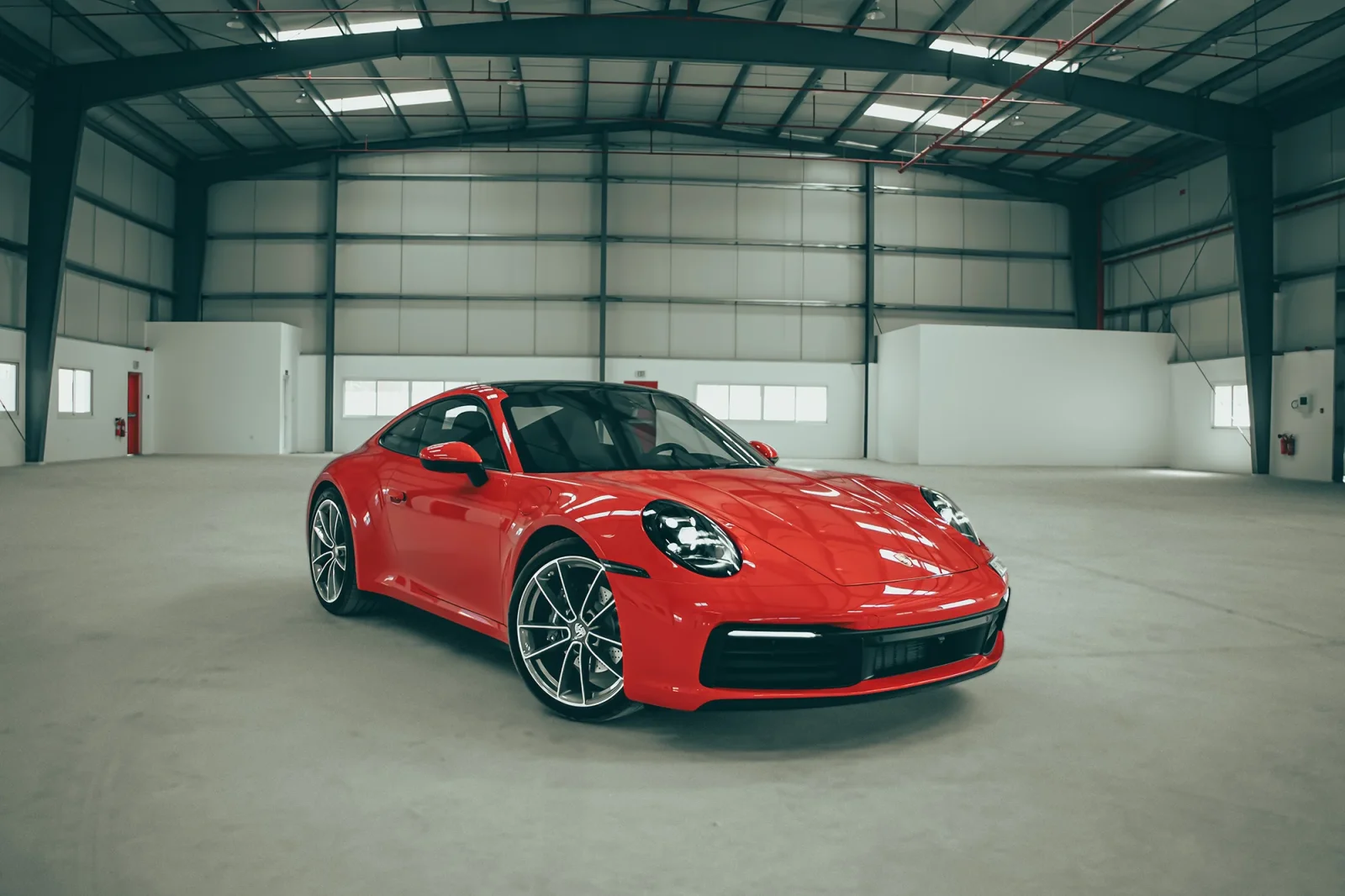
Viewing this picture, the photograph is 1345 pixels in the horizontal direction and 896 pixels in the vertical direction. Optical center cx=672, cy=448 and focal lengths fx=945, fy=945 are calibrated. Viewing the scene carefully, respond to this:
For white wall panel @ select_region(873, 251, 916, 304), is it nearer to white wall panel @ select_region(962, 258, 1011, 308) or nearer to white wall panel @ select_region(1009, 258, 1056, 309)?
white wall panel @ select_region(962, 258, 1011, 308)

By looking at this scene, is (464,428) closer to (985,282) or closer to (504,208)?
(504,208)

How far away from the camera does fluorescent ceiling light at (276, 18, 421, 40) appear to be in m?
17.2

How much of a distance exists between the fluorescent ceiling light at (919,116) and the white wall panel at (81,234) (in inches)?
703

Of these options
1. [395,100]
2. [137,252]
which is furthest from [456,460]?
[137,252]

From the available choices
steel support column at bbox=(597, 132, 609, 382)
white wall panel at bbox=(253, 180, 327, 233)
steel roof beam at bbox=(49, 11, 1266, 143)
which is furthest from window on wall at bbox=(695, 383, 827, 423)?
white wall panel at bbox=(253, 180, 327, 233)

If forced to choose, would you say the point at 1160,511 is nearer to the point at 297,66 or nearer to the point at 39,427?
the point at 297,66

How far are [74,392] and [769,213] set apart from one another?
56.6ft

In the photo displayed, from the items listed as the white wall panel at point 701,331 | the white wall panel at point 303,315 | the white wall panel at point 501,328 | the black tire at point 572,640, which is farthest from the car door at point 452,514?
the white wall panel at point 303,315

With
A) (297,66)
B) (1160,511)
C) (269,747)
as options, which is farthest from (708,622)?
(297,66)

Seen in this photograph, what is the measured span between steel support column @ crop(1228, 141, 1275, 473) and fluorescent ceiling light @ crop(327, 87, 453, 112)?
17.2m

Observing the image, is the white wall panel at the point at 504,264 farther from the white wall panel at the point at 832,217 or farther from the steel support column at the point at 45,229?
the steel support column at the point at 45,229

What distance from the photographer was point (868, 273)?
25641mm

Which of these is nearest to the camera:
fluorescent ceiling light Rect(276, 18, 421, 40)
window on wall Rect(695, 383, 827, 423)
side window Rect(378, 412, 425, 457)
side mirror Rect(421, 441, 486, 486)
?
side mirror Rect(421, 441, 486, 486)

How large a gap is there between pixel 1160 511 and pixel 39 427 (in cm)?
1976
